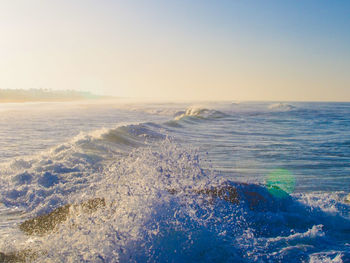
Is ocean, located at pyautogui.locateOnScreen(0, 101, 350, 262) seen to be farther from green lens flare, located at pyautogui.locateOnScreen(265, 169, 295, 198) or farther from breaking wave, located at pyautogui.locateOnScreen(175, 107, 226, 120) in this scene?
breaking wave, located at pyautogui.locateOnScreen(175, 107, 226, 120)

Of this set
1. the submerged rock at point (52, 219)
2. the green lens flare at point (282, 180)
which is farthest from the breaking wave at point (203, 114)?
the submerged rock at point (52, 219)

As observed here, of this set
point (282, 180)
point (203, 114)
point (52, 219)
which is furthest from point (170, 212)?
point (203, 114)

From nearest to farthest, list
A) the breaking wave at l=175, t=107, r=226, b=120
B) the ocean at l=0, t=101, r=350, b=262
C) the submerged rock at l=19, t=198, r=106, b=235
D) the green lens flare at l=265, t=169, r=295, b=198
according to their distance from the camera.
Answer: the ocean at l=0, t=101, r=350, b=262
the submerged rock at l=19, t=198, r=106, b=235
the green lens flare at l=265, t=169, r=295, b=198
the breaking wave at l=175, t=107, r=226, b=120

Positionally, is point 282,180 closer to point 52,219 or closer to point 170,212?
point 170,212

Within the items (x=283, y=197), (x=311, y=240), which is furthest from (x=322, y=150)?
(x=311, y=240)

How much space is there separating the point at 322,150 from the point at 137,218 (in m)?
8.56

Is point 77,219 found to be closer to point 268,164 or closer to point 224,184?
point 224,184

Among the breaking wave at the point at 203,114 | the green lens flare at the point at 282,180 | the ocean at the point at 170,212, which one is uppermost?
the breaking wave at the point at 203,114

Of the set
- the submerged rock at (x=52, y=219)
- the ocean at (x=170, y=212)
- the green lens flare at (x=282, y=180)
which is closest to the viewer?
the ocean at (x=170, y=212)

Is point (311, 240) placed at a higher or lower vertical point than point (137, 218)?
lower

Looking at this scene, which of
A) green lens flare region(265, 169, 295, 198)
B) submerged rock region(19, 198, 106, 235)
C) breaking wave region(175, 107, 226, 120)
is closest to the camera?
submerged rock region(19, 198, 106, 235)

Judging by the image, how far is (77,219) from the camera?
12.4ft

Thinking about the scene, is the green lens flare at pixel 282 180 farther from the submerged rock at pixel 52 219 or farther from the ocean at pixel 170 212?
the submerged rock at pixel 52 219

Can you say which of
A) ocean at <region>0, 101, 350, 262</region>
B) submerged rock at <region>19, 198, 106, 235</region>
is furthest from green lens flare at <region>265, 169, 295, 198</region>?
submerged rock at <region>19, 198, 106, 235</region>
